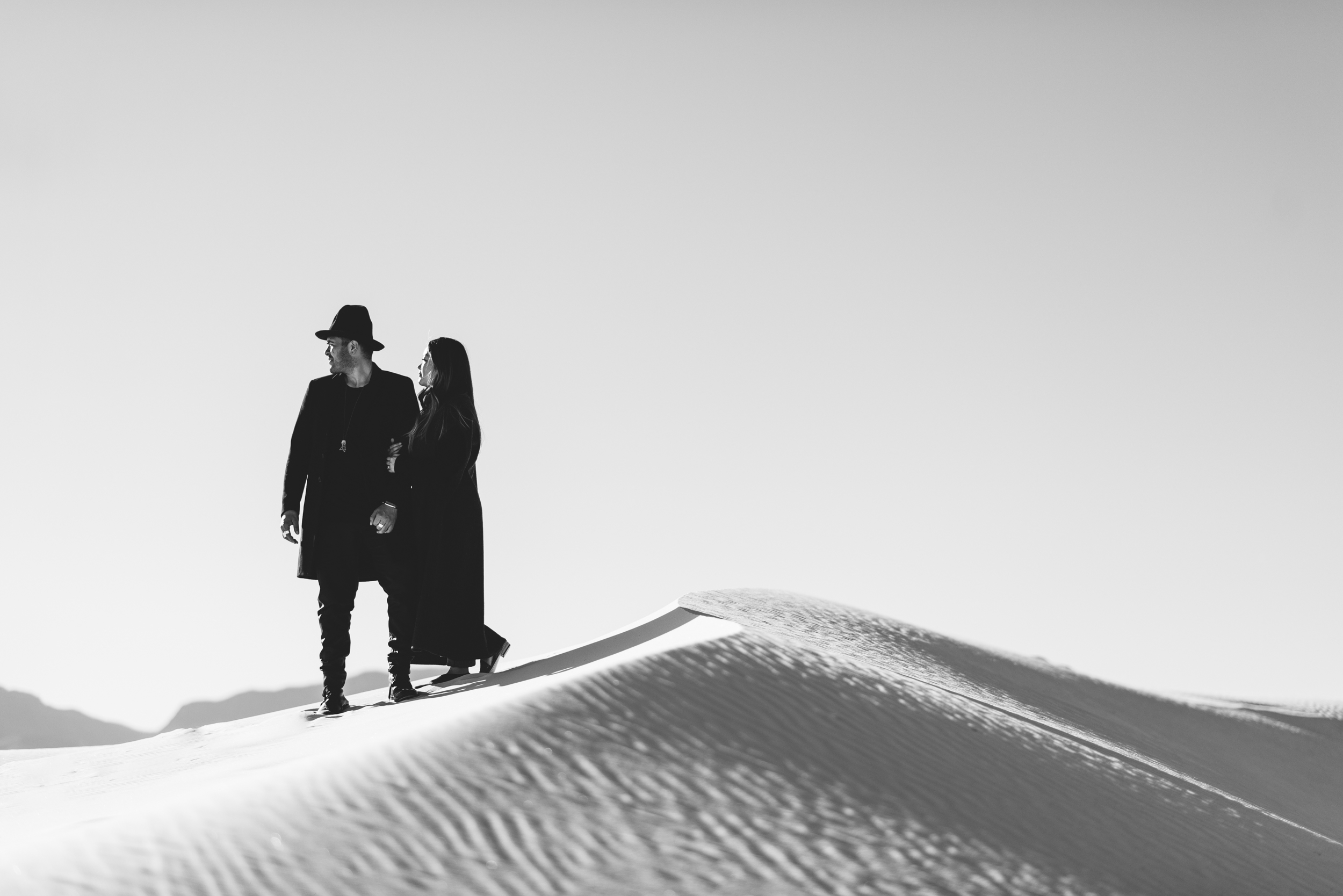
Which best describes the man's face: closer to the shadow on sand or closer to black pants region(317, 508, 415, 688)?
black pants region(317, 508, 415, 688)

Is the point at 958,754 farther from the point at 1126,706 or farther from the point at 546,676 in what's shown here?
the point at 1126,706

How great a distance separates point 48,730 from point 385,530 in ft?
485

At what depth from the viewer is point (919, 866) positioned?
451cm

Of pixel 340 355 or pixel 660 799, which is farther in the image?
pixel 340 355

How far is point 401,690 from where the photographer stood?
6.91 m

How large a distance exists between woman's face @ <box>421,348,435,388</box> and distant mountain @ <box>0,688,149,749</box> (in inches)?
5273

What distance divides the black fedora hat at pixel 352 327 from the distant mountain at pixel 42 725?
440 feet

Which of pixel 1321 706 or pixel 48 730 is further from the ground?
pixel 1321 706

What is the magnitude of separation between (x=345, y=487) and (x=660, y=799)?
123 inches

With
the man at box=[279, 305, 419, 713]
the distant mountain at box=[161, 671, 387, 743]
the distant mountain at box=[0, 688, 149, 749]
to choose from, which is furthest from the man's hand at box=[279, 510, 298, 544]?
the distant mountain at box=[161, 671, 387, 743]

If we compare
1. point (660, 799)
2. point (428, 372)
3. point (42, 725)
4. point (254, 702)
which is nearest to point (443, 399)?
point (428, 372)

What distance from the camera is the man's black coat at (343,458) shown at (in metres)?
6.96

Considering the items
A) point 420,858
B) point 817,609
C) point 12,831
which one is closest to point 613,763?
point 420,858

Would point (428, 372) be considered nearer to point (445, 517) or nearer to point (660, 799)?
point (445, 517)
